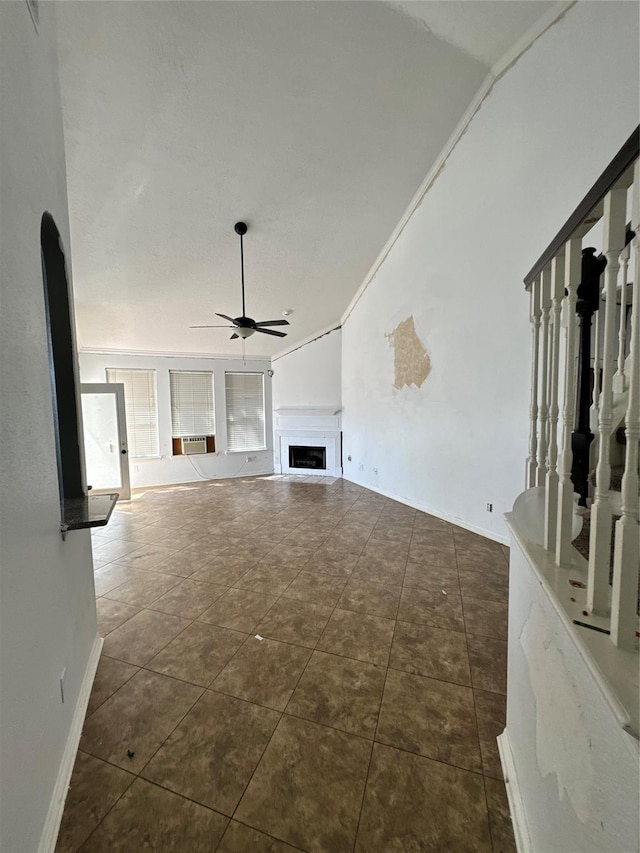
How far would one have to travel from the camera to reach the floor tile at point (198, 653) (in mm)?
1843

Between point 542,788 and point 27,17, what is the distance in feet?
10.1

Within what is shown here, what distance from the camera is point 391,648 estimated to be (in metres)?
2.01

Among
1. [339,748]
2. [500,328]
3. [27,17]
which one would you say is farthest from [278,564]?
[27,17]

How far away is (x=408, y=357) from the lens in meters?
4.70

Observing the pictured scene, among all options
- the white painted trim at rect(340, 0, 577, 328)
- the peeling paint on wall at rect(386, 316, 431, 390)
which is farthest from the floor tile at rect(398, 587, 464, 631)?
the white painted trim at rect(340, 0, 577, 328)

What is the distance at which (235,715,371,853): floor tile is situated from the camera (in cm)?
114

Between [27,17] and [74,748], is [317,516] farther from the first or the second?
[27,17]

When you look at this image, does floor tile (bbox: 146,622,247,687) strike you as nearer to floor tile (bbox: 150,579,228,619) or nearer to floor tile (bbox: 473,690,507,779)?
floor tile (bbox: 150,579,228,619)

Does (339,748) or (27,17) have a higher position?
(27,17)

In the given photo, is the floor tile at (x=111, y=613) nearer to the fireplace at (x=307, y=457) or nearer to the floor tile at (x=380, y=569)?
the floor tile at (x=380, y=569)

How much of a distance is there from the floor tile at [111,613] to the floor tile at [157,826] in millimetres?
1225

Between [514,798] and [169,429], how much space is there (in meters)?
7.19

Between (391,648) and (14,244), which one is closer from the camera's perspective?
(14,244)

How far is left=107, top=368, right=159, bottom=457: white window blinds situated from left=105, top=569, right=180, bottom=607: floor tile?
4.34 metres
